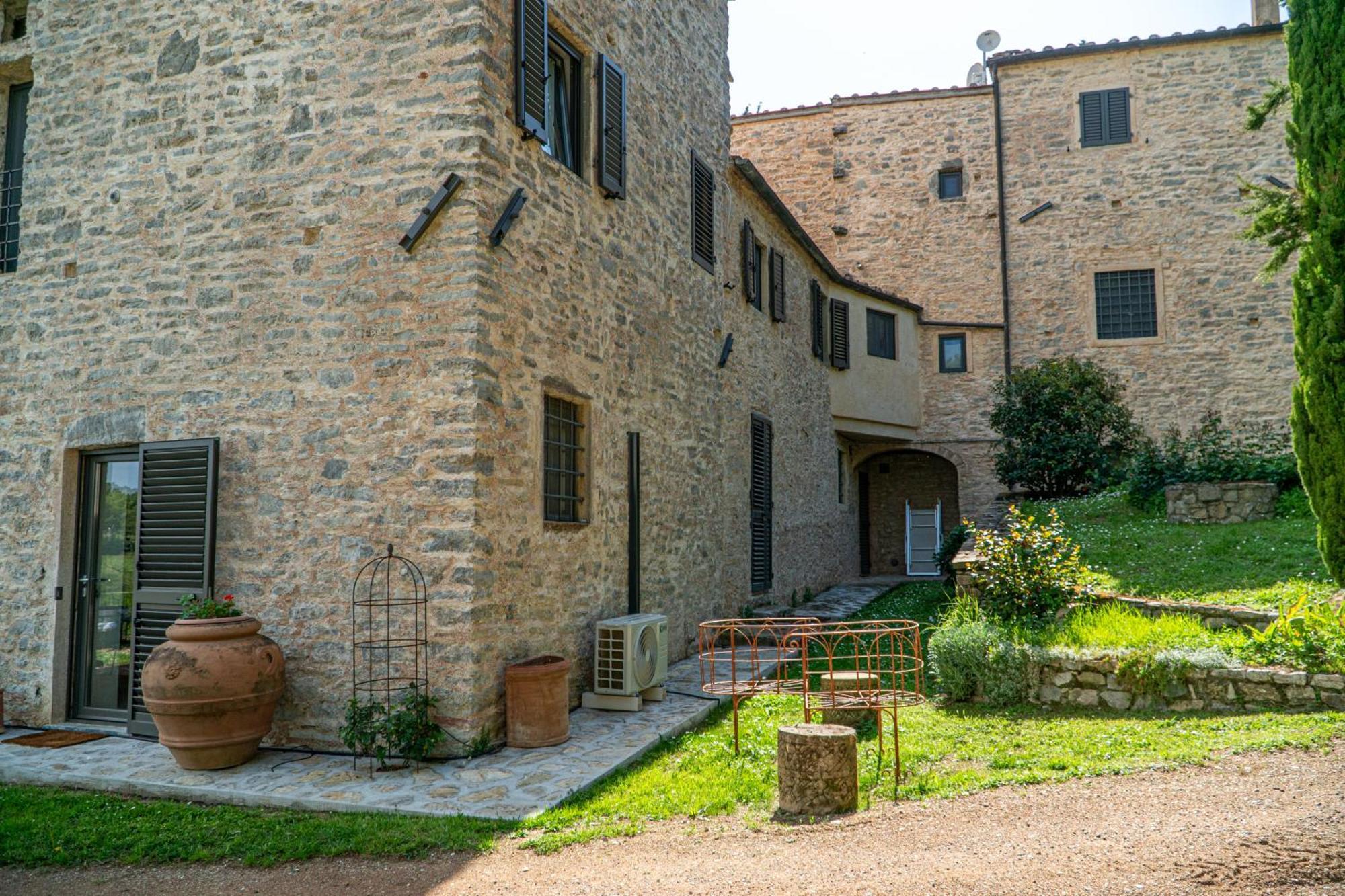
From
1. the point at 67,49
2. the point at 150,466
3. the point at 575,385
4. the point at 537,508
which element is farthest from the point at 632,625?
the point at 67,49

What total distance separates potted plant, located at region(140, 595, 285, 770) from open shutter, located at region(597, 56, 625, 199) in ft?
15.1

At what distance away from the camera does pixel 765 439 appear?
43.0 ft

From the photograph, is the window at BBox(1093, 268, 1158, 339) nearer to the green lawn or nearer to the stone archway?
the stone archway

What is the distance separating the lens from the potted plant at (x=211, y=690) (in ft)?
19.6

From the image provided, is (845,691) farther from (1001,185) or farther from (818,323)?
(1001,185)

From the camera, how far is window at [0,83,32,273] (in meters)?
8.07

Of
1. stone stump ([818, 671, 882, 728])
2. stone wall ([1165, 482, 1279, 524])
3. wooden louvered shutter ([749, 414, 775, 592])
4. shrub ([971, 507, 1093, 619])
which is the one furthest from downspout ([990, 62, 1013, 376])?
stone stump ([818, 671, 882, 728])

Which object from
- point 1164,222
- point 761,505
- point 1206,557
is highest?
point 1164,222

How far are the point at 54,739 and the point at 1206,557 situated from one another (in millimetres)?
10323

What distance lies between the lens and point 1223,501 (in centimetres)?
1201

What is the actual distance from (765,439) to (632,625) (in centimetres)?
585

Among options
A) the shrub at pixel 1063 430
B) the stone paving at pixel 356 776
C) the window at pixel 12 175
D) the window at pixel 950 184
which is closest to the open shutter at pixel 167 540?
the stone paving at pixel 356 776

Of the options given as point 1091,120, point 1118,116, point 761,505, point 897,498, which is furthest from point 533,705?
point 1118,116

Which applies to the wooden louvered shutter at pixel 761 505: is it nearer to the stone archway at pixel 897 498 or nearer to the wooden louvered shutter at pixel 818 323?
the wooden louvered shutter at pixel 818 323
